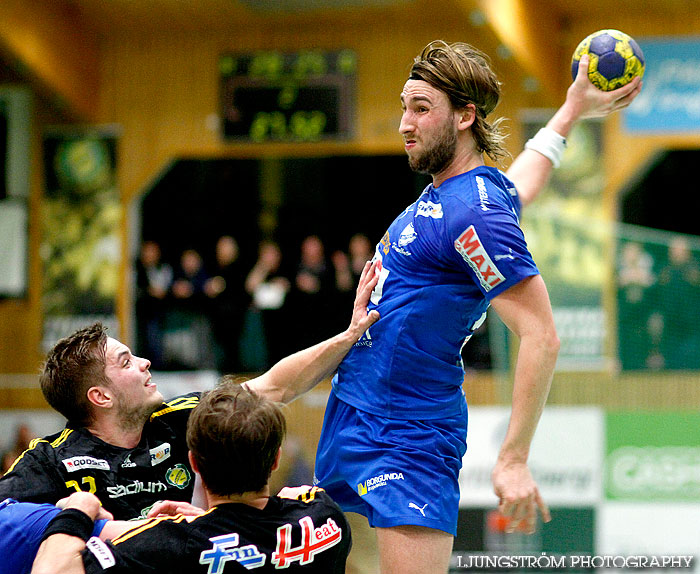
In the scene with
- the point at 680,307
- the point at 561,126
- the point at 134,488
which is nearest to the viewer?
the point at 134,488

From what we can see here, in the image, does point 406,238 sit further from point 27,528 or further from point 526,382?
point 27,528

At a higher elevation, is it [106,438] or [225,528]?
[106,438]

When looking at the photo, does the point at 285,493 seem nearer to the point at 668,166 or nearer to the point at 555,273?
the point at 555,273

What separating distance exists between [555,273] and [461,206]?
6979mm

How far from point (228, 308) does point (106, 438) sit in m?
9.96

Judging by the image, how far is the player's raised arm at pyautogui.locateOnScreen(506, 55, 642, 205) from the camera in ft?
13.1

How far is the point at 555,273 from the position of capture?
10102mm

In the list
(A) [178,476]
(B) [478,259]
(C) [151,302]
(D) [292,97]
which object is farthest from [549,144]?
(C) [151,302]

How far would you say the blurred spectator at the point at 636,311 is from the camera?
973 centimetres

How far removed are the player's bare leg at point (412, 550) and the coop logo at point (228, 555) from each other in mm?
803

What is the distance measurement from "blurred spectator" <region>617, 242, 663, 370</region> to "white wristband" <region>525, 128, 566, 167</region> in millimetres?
6045

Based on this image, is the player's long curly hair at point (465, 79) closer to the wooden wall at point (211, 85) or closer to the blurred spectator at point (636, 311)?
the blurred spectator at point (636, 311)

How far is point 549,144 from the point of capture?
4.12m

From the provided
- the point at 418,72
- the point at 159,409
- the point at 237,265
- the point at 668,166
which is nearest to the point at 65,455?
the point at 159,409
